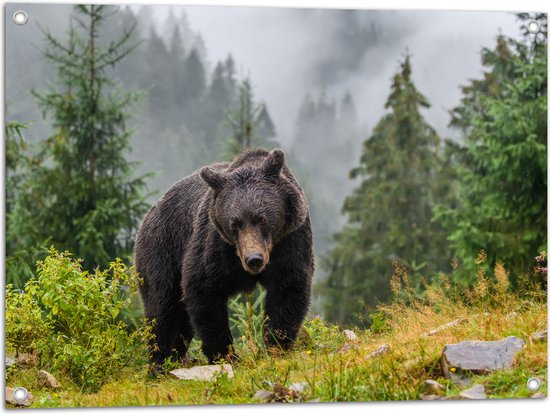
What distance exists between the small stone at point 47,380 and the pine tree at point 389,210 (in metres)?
6.70

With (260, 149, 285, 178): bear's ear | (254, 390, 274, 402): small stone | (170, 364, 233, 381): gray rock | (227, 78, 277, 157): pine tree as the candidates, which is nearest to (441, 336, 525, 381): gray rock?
(254, 390, 274, 402): small stone

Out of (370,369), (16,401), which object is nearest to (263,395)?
(370,369)

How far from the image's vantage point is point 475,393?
5.67 metres

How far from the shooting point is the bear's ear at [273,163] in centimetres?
666

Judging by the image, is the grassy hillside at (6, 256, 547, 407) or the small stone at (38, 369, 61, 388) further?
the small stone at (38, 369, 61, 388)

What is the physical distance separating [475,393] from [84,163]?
16.3ft

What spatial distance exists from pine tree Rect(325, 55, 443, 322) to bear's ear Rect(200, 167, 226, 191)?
6010 millimetres

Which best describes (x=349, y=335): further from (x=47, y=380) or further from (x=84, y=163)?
(x=84, y=163)

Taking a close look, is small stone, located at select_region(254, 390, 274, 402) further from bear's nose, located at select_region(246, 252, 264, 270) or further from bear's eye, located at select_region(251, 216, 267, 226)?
bear's eye, located at select_region(251, 216, 267, 226)

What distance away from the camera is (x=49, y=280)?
6.68 metres

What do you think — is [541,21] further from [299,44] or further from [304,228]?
[304,228]

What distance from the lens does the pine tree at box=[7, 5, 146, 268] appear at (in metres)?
8.20

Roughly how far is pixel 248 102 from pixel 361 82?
135 cm

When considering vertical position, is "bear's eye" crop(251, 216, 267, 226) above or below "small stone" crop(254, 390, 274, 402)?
above
